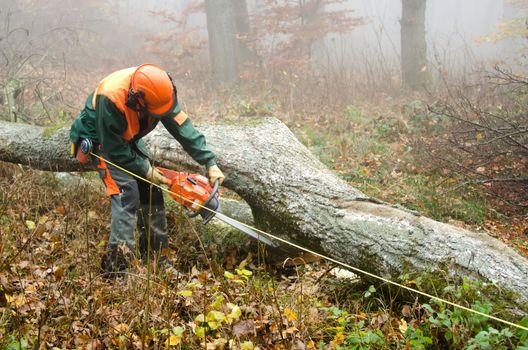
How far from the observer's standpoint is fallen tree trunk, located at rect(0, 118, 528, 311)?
3051 millimetres

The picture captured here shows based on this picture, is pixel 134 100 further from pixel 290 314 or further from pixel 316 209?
pixel 290 314

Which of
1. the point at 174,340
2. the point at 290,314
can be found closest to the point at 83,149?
the point at 174,340

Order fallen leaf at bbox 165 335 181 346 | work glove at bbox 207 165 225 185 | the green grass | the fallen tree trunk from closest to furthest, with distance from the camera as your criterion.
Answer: fallen leaf at bbox 165 335 181 346, the fallen tree trunk, work glove at bbox 207 165 225 185, the green grass

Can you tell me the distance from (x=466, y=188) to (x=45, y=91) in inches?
334

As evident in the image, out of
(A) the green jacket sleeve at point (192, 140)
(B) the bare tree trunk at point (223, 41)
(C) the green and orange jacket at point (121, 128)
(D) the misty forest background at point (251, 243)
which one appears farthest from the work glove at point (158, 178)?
(B) the bare tree trunk at point (223, 41)

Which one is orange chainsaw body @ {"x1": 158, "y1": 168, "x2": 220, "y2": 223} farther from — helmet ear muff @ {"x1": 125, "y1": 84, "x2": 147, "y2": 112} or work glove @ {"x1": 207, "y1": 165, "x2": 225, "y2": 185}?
helmet ear muff @ {"x1": 125, "y1": 84, "x2": 147, "y2": 112}

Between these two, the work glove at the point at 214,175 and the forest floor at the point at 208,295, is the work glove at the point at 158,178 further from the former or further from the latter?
the forest floor at the point at 208,295

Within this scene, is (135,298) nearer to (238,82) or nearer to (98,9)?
(238,82)

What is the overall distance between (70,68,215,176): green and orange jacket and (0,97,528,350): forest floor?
0.63 meters

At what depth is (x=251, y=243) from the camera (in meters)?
4.49

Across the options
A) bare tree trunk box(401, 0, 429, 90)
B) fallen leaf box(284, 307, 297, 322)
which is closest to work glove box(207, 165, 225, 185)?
fallen leaf box(284, 307, 297, 322)

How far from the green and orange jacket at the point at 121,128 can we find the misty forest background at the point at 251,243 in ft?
2.11

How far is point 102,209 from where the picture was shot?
4.84m

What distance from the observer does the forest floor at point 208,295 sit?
2.43 m
